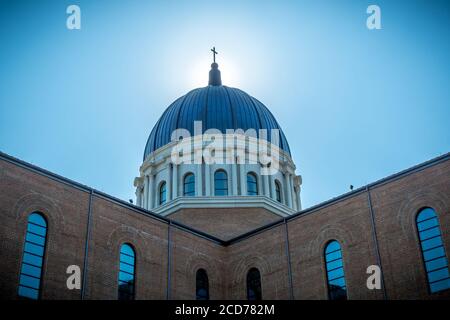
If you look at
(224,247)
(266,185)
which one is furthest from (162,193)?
(224,247)

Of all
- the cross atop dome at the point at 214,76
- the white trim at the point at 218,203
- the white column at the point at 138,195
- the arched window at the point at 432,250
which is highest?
the cross atop dome at the point at 214,76

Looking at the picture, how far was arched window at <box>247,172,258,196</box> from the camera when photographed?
46.0 m

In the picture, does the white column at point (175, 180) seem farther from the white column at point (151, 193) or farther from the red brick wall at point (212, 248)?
the red brick wall at point (212, 248)

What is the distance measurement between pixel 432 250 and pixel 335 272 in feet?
16.3

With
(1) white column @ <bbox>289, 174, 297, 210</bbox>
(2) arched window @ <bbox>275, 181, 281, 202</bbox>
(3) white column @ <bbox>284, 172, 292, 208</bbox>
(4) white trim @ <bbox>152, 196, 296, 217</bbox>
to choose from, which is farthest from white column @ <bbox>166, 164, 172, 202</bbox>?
(1) white column @ <bbox>289, 174, 297, 210</bbox>

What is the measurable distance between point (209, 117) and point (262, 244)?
515 inches

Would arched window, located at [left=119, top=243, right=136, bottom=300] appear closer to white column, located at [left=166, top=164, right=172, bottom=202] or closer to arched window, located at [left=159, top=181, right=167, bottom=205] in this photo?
white column, located at [left=166, top=164, right=172, bottom=202]

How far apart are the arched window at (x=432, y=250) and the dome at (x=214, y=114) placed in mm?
18836

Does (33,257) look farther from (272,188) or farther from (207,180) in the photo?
(272,188)

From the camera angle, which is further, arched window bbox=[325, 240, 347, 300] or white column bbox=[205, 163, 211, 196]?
white column bbox=[205, 163, 211, 196]

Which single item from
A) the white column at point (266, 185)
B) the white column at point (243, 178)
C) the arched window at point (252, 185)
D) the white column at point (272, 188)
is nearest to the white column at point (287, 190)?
the white column at point (272, 188)

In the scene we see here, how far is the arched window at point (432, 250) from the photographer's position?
95.9 ft

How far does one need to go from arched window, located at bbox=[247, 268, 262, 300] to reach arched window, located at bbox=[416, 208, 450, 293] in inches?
362

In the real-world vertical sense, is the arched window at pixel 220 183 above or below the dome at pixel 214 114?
below
